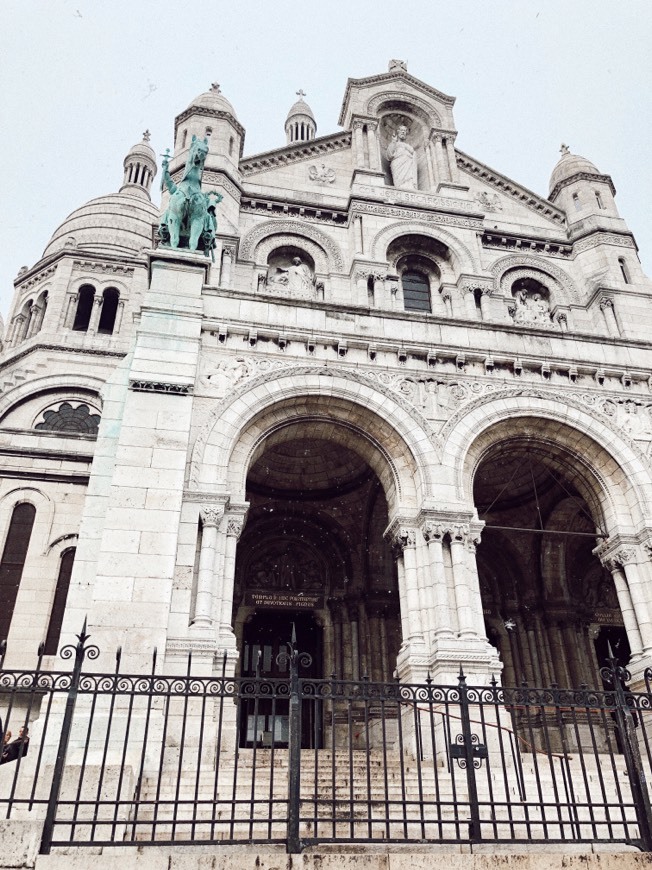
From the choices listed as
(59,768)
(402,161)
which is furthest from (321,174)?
(59,768)

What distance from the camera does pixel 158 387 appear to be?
474 inches

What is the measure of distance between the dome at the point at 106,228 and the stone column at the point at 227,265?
14.2 m

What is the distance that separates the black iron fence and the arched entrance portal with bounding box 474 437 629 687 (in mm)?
5768

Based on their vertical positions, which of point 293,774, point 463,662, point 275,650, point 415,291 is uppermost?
point 415,291

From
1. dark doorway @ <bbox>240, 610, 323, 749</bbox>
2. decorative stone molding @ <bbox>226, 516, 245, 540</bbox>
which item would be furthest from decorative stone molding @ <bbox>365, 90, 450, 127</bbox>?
decorative stone molding @ <bbox>226, 516, 245, 540</bbox>

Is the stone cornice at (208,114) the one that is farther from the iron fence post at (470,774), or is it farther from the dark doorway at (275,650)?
the iron fence post at (470,774)

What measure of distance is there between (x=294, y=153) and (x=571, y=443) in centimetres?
1479

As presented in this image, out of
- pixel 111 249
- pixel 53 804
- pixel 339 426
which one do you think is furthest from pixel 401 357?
pixel 111 249

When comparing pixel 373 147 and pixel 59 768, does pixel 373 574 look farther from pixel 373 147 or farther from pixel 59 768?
pixel 373 147

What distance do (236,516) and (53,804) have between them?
244 inches

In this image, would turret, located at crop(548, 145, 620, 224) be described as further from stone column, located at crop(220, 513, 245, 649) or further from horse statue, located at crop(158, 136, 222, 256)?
stone column, located at crop(220, 513, 245, 649)

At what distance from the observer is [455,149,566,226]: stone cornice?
24.2m

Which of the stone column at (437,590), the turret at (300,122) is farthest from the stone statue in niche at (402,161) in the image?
the turret at (300,122)

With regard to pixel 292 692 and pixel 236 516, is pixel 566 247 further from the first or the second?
pixel 292 692
